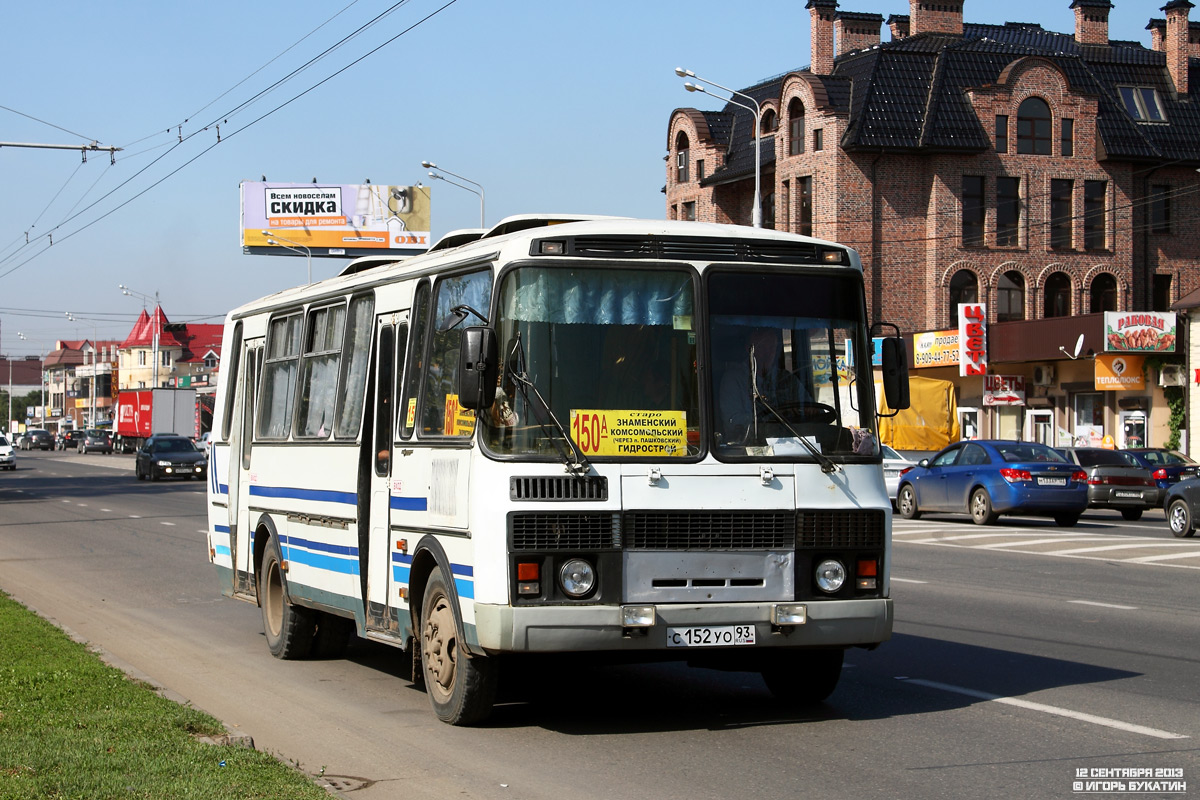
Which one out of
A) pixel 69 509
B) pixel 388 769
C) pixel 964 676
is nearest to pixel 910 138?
pixel 69 509

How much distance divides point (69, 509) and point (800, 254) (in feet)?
96.2

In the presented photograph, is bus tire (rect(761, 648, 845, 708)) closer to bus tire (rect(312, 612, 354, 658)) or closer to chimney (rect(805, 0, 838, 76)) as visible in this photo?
bus tire (rect(312, 612, 354, 658))

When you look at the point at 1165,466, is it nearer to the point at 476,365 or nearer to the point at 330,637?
the point at 330,637

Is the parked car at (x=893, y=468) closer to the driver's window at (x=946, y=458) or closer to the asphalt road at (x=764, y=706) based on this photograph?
the driver's window at (x=946, y=458)

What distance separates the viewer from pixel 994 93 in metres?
53.9

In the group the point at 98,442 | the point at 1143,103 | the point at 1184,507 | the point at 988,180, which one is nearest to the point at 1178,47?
the point at 1143,103

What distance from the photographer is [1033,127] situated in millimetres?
54500

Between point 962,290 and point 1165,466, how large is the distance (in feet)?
72.6

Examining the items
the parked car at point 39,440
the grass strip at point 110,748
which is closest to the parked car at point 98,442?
the parked car at point 39,440

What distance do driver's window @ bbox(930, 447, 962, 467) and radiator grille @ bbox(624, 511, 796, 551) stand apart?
2104 centimetres

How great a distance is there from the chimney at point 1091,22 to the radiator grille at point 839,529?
2291 inches

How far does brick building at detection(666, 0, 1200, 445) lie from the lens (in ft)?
174

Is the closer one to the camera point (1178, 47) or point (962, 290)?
point (962, 290)

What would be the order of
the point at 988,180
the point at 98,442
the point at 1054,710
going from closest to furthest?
the point at 1054,710
the point at 988,180
the point at 98,442
